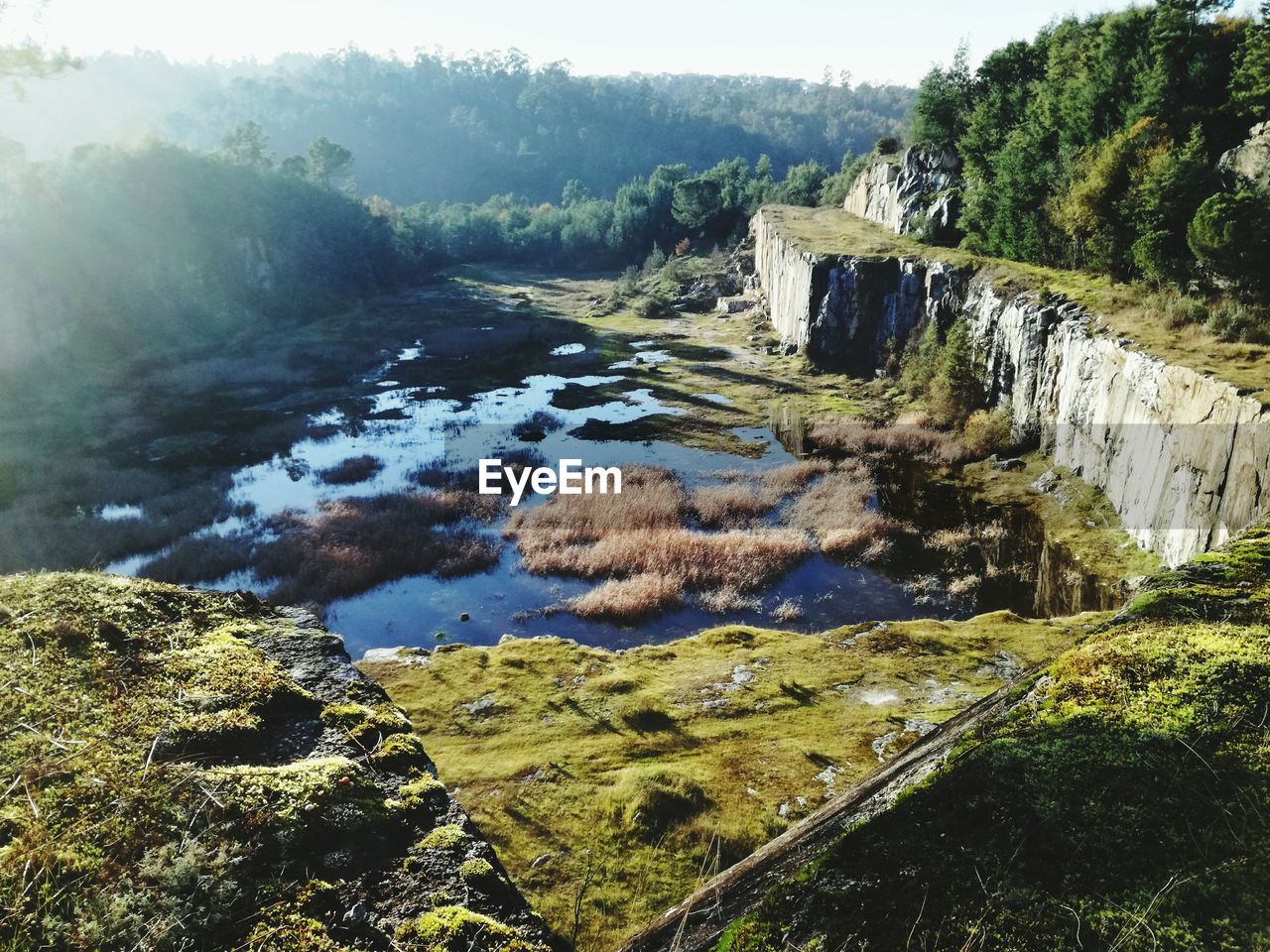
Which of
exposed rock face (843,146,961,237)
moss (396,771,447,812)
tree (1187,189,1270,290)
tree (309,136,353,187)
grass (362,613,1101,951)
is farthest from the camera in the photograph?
tree (309,136,353,187)

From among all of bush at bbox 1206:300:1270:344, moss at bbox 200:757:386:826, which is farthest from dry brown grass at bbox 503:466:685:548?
moss at bbox 200:757:386:826

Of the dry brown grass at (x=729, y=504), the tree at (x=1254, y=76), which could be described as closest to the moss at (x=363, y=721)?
the dry brown grass at (x=729, y=504)

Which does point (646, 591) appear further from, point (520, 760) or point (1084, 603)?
point (1084, 603)

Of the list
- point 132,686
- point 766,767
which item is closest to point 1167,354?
point 766,767

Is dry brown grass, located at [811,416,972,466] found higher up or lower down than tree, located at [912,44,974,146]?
lower down

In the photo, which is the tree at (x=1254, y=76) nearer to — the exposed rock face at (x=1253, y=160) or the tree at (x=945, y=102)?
the exposed rock face at (x=1253, y=160)

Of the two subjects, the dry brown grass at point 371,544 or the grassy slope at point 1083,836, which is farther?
the dry brown grass at point 371,544

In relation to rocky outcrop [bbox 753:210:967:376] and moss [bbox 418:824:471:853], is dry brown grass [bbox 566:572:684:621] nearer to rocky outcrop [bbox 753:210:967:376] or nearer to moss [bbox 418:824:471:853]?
moss [bbox 418:824:471:853]
